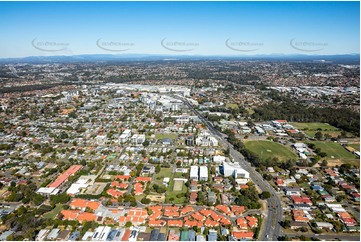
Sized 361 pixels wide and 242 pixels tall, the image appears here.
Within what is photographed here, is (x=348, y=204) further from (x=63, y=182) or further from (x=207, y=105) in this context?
(x=207, y=105)

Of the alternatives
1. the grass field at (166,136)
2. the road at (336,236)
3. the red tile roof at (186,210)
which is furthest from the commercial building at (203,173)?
the grass field at (166,136)

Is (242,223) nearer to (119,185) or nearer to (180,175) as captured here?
(180,175)

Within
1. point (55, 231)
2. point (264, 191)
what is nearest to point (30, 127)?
point (55, 231)

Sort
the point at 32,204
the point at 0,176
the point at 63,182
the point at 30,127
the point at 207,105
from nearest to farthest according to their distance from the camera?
1. the point at 32,204
2. the point at 63,182
3. the point at 0,176
4. the point at 30,127
5. the point at 207,105

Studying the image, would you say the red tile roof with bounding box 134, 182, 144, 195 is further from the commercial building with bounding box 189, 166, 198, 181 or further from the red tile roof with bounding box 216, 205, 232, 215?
the red tile roof with bounding box 216, 205, 232, 215

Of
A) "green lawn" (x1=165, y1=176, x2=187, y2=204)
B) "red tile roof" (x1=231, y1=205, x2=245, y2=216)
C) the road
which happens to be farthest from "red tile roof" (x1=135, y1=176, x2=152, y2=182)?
the road

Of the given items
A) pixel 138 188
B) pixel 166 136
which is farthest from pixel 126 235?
pixel 166 136

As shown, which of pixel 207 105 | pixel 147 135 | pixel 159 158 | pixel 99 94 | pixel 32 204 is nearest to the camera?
pixel 32 204
